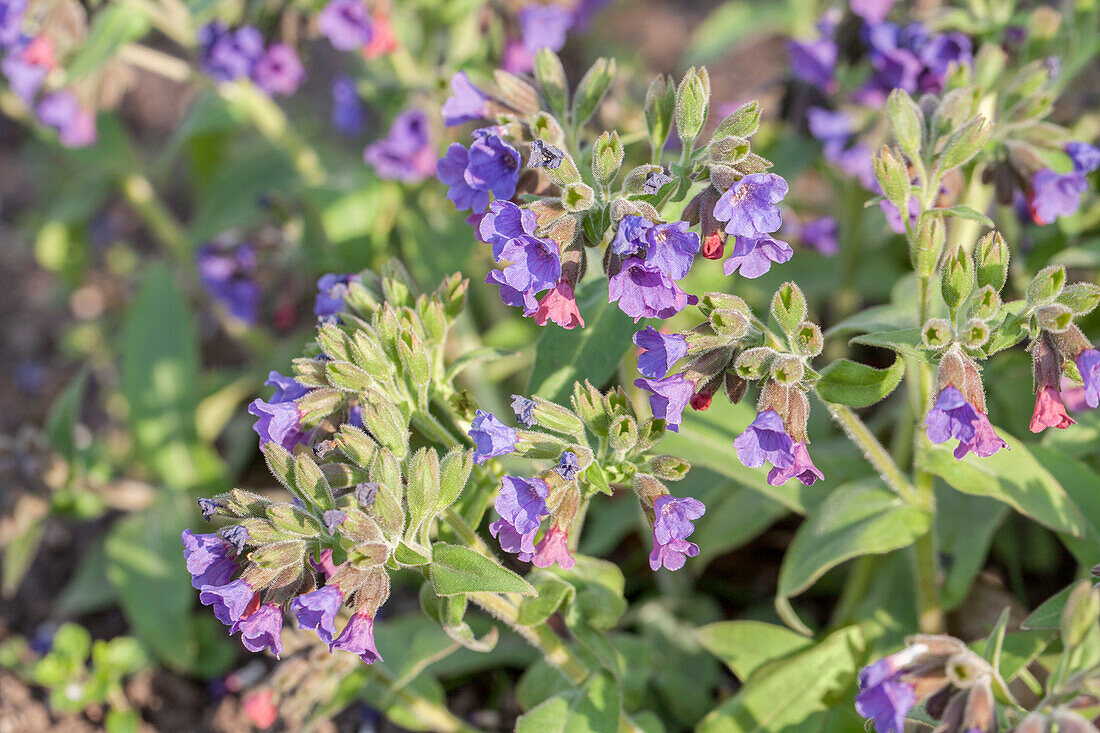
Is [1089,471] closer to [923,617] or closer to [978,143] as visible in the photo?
[923,617]

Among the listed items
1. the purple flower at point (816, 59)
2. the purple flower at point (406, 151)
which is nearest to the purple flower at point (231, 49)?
the purple flower at point (406, 151)

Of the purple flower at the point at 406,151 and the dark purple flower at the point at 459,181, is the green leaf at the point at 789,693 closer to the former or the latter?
the dark purple flower at the point at 459,181

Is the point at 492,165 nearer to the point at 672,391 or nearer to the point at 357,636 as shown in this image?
the point at 672,391

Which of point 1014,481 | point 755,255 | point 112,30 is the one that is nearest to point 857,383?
point 755,255

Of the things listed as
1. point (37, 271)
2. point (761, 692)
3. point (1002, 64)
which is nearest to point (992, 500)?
point (761, 692)

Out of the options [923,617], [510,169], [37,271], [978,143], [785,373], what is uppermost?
[978,143]
